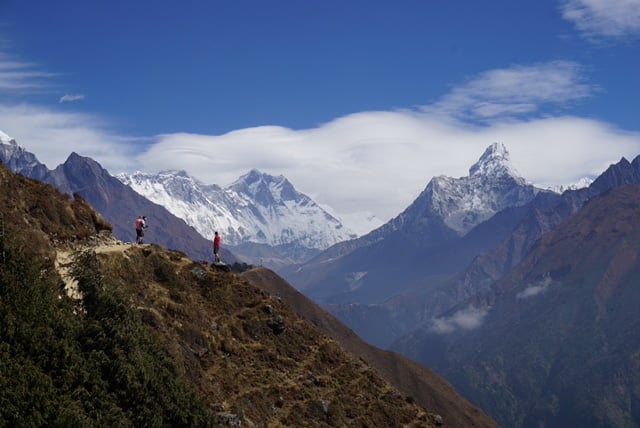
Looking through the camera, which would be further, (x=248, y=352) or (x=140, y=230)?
(x=140, y=230)

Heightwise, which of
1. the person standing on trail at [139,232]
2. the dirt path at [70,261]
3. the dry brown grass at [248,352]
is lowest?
the dry brown grass at [248,352]

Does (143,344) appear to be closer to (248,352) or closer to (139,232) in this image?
(248,352)

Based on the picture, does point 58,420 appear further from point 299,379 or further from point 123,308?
point 299,379

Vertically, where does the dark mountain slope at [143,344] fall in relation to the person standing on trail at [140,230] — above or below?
below

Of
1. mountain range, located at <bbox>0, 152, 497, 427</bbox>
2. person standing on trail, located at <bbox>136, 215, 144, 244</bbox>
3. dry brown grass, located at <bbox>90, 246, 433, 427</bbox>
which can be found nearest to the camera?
mountain range, located at <bbox>0, 152, 497, 427</bbox>

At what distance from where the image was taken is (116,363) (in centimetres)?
4550

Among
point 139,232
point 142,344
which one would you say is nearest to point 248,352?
point 139,232

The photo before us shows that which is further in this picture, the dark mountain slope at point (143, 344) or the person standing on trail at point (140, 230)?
the person standing on trail at point (140, 230)

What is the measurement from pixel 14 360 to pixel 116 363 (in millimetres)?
6808

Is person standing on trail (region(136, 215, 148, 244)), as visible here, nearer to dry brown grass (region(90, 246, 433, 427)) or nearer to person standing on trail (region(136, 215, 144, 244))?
person standing on trail (region(136, 215, 144, 244))

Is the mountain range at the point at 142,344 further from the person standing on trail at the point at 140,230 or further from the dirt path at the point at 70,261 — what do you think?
the person standing on trail at the point at 140,230

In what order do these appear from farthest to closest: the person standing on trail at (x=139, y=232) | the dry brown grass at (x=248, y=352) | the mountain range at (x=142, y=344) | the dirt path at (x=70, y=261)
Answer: the person standing on trail at (x=139, y=232), the dry brown grass at (x=248, y=352), the dirt path at (x=70, y=261), the mountain range at (x=142, y=344)

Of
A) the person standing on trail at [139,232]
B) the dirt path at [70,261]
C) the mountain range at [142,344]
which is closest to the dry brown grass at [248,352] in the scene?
the mountain range at [142,344]

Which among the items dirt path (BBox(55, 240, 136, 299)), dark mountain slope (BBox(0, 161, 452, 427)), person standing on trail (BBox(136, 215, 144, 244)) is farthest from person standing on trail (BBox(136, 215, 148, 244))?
dirt path (BBox(55, 240, 136, 299))
